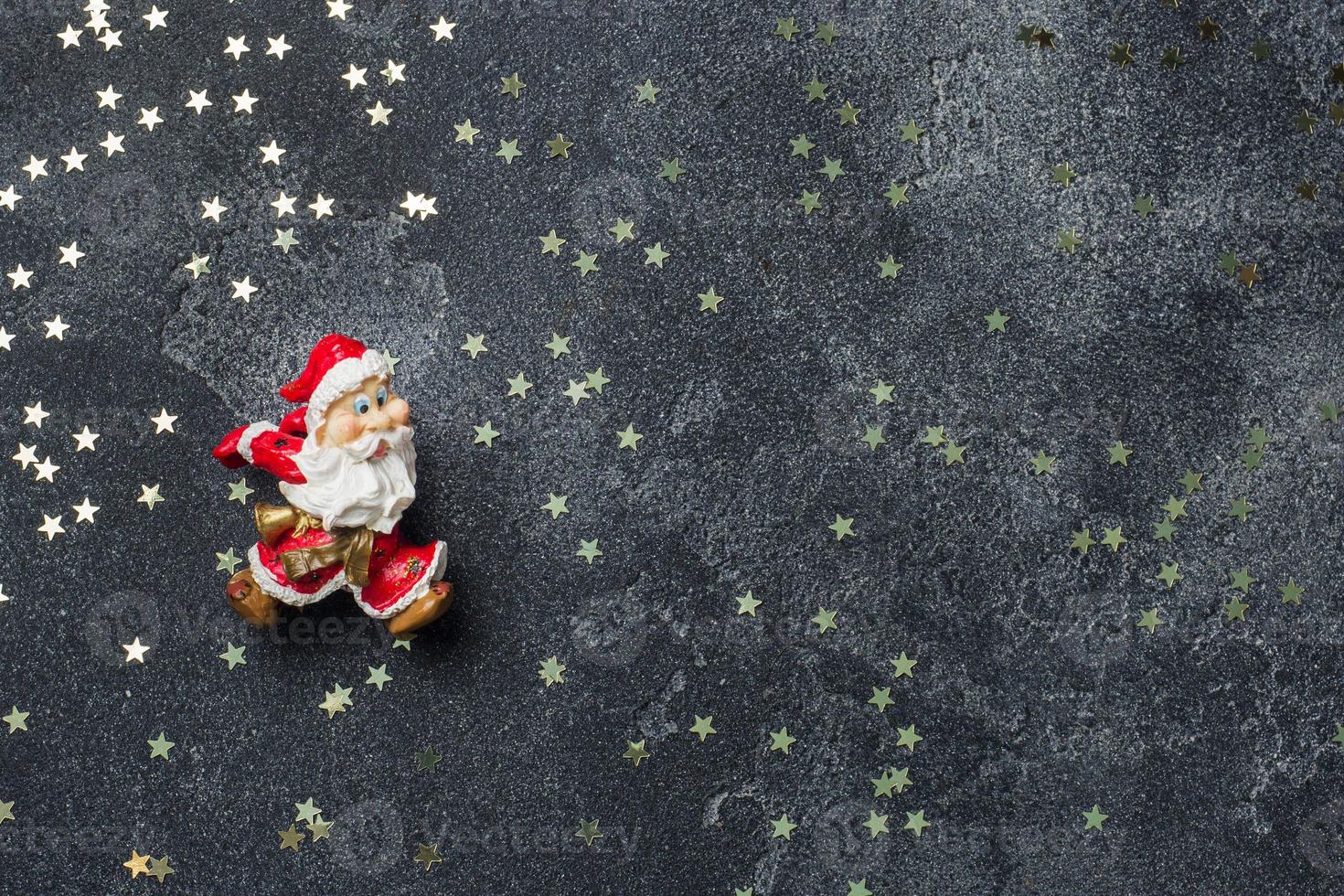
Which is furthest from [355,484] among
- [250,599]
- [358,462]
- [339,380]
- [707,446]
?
[707,446]

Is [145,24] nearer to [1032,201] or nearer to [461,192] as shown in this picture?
[461,192]

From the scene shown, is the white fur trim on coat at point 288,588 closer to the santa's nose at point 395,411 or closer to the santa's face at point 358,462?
the santa's face at point 358,462

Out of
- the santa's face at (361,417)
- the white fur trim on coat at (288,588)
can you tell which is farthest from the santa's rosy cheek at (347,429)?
the white fur trim on coat at (288,588)

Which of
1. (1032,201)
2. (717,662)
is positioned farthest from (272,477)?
(1032,201)

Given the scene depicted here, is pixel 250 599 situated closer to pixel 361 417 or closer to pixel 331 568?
pixel 331 568

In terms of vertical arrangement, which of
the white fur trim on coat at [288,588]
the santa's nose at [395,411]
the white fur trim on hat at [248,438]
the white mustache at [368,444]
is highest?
the santa's nose at [395,411]

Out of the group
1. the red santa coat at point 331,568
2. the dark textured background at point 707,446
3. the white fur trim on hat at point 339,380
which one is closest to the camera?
the white fur trim on hat at point 339,380

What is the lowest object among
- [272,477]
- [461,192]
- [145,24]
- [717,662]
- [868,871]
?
[868,871]

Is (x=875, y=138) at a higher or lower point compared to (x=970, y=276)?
higher
